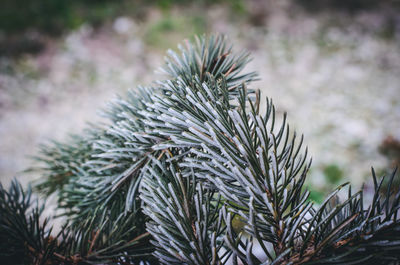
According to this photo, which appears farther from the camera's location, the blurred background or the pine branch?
the blurred background

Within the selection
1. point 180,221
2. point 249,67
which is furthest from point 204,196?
point 249,67

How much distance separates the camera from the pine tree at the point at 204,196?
228mm

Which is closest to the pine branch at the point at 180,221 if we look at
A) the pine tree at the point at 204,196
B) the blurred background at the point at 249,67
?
the pine tree at the point at 204,196

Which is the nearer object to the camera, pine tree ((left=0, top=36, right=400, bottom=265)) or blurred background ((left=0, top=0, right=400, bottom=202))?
pine tree ((left=0, top=36, right=400, bottom=265))

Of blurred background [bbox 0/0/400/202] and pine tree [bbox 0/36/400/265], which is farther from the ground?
blurred background [bbox 0/0/400/202]

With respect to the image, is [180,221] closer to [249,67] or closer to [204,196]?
[204,196]

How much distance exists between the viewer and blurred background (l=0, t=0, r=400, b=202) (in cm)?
170

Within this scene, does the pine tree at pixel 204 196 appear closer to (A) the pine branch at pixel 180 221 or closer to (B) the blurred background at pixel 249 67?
(A) the pine branch at pixel 180 221

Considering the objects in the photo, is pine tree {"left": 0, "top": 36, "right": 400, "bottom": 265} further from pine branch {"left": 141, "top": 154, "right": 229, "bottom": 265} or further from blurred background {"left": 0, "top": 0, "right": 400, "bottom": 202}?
blurred background {"left": 0, "top": 0, "right": 400, "bottom": 202}

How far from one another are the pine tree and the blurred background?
1301mm

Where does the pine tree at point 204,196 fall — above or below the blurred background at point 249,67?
below

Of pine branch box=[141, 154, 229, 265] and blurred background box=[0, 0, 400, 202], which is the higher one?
blurred background box=[0, 0, 400, 202]

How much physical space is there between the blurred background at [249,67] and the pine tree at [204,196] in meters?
1.30

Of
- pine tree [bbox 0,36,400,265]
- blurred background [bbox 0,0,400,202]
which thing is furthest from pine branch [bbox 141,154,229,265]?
blurred background [bbox 0,0,400,202]
